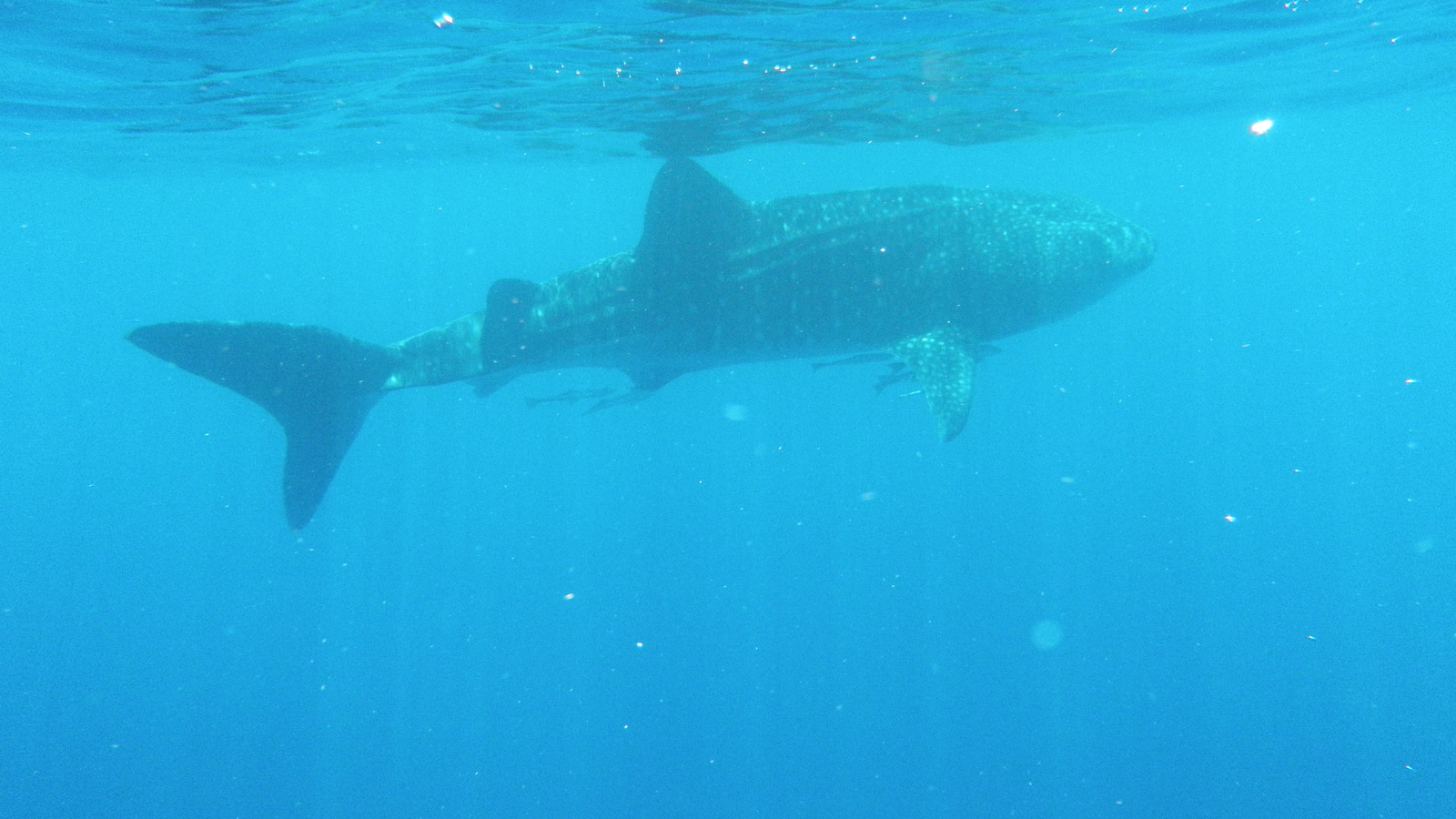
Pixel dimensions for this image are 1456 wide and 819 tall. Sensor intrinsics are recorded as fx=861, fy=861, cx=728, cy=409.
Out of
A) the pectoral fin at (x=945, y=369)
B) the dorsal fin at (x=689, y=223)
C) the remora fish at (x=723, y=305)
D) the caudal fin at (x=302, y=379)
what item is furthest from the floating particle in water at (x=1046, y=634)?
the caudal fin at (x=302, y=379)

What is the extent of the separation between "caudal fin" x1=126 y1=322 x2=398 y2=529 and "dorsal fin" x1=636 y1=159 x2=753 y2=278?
3.13m

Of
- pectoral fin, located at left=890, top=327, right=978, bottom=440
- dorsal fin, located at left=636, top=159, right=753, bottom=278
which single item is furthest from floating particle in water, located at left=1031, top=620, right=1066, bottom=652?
dorsal fin, located at left=636, top=159, right=753, bottom=278

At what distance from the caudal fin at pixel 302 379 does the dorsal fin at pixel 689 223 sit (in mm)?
3126

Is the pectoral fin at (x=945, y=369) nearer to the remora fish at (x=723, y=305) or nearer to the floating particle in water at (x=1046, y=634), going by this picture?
the remora fish at (x=723, y=305)

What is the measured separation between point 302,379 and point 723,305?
4.34m

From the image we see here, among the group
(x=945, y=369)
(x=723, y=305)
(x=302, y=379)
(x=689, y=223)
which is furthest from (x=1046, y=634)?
(x=302, y=379)

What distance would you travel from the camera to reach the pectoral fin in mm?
7723

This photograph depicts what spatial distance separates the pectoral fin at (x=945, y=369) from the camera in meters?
7.72

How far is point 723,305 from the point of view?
893cm

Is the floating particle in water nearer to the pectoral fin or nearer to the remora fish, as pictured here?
the remora fish

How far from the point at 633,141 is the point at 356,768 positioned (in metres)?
16.2

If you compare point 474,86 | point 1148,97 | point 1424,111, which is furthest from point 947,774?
point 1424,111

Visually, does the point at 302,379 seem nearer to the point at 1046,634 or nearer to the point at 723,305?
the point at 723,305

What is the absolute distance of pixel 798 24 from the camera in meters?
12.1
